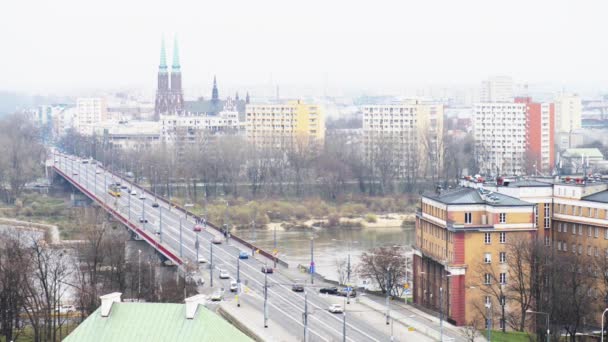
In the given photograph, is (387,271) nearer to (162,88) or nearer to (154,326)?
(154,326)

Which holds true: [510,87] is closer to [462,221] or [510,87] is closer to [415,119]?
[415,119]

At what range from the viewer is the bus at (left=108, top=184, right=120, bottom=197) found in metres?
70.9

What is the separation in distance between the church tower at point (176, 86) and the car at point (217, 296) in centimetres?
10599

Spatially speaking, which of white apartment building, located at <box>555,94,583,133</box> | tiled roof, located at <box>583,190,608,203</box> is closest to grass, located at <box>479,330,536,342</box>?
tiled roof, located at <box>583,190,608,203</box>

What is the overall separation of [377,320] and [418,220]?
5393 millimetres

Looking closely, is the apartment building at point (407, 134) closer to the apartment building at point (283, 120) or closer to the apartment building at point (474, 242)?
the apartment building at point (283, 120)

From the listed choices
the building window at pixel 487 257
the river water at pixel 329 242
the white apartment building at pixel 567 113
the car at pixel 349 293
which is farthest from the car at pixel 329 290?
the white apartment building at pixel 567 113

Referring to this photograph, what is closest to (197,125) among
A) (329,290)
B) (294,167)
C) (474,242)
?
(294,167)

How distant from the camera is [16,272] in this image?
117 feet

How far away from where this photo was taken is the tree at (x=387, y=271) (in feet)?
135

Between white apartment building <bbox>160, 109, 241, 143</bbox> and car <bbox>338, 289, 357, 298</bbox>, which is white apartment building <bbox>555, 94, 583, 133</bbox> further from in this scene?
Answer: car <bbox>338, 289, 357, 298</bbox>

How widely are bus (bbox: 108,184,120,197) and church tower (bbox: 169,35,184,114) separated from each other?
68.9 metres

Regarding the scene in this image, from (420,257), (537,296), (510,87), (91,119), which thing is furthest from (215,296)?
(510,87)

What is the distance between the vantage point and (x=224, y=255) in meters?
48.9
